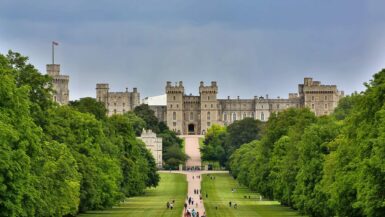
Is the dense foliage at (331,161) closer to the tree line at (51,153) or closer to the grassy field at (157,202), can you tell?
the grassy field at (157,202)

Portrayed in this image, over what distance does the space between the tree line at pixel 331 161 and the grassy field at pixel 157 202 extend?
253 inches

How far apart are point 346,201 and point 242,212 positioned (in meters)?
21.0

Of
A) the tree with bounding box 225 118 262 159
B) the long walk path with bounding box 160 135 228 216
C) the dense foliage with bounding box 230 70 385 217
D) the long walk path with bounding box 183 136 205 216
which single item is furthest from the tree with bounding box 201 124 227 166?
the dense foliage with bounding box 230 70 385 217

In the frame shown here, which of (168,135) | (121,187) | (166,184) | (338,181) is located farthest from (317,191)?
(168,135)

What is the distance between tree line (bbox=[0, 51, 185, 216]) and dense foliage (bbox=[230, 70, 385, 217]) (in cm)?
942

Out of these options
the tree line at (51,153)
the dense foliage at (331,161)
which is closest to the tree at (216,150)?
the tree line at (51,153)

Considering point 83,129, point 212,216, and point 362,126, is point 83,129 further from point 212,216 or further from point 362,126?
A: point 362,126

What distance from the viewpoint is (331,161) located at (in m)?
43.4

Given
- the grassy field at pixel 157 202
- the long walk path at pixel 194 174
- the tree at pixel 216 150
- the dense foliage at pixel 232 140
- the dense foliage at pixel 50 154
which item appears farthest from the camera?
the tree at pixel 216 150

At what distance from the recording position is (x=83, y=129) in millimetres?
56875

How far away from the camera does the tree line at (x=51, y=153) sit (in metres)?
32.0

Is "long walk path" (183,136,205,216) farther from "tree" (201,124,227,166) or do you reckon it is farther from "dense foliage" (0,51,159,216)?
"dense foliage" (0,51,159,216)

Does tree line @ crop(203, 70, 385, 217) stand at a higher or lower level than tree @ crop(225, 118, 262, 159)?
lower

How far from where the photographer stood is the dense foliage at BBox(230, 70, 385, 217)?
34000mm
